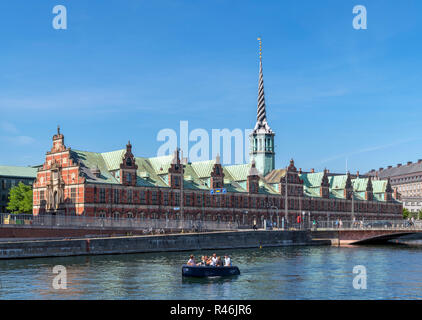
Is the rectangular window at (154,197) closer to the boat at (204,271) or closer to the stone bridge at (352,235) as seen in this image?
the stone bridge at (352,235)

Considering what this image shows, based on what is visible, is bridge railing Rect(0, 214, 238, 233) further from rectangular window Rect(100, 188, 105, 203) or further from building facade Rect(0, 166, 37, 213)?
building facade Rect(0, 166, 37, 213)

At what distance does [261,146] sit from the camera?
158m

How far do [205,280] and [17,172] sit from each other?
106 meters

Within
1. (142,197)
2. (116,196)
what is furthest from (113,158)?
(142,197)

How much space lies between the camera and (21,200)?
12850cm

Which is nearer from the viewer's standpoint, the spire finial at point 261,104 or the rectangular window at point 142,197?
the rectangular window at point 142,197

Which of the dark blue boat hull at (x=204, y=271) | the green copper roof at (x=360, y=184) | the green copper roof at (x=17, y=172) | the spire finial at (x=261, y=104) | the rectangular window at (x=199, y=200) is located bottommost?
the dark blue boat hull at (x=204, y=271)

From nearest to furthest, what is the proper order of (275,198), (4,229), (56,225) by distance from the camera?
(4,229) → (56,225) → (275,198)

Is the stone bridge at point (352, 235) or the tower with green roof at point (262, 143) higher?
the tower with green roof at point (262, 143)

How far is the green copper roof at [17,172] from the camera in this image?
484 ft

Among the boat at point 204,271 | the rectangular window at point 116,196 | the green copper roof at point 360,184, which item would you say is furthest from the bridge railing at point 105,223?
the green copper roof at point 360,184

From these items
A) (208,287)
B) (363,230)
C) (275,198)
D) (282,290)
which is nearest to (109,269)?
(208,287)
